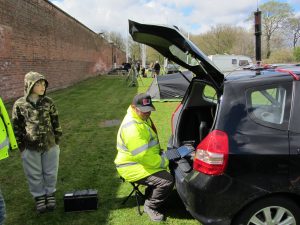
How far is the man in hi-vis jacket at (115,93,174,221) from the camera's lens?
159 inches

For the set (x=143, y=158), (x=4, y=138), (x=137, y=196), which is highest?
(x=4, y=138)

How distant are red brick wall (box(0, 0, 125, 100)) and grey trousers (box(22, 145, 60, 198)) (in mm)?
8928

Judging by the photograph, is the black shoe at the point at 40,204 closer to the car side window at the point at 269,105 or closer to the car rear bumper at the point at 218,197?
the car rear bumper at the point at 218,197

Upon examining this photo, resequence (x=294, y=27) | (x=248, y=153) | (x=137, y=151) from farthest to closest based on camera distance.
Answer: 1. (x=294, y=27)
2. (x=137, y=151)
3. (x=248, y=153)

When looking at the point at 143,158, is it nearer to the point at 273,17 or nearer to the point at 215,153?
the point at 215,153

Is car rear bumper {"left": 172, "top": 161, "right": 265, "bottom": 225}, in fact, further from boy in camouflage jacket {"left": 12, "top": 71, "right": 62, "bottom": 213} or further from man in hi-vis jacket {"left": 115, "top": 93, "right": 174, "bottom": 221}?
boy in camouflage jacket {"left": 12, "top": 71, "right": 62, "bottom": 213}

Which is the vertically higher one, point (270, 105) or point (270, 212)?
point (270, 105)

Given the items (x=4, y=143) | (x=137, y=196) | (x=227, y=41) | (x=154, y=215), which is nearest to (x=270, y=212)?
(x=154, y=215)

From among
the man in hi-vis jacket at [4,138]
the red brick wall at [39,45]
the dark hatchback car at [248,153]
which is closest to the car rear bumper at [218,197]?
the dark hatchback car at [248,153]

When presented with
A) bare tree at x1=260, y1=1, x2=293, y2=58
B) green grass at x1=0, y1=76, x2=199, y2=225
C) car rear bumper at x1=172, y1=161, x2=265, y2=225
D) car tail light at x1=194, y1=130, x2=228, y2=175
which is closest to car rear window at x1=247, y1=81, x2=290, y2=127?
car tail light at x1=194, y1=130, x2=228, y2=175

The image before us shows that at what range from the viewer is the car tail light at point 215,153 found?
318 centimetres

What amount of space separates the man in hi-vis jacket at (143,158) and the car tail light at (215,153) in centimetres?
92

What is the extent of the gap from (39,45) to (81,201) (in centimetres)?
1402

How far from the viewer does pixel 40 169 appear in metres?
4.45
